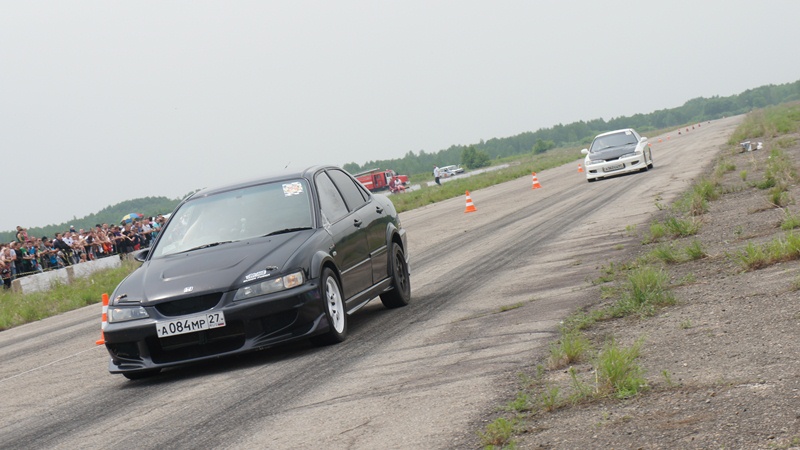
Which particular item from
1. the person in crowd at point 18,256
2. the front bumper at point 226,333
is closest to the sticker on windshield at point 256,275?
the front bumper at point 226,333

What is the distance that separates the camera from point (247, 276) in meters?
8.13

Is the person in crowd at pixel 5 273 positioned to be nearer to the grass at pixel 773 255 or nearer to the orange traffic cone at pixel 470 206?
the orange traffic cone at pixel 470 206

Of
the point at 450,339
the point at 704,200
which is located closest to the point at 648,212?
the point at 704,200

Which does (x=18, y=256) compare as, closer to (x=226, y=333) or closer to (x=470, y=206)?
(x=470, y=206)

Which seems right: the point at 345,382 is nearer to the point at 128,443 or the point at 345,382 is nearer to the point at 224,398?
the point at 224,398

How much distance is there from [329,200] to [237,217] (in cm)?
97

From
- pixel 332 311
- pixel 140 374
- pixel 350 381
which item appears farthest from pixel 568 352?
pixel 140 374

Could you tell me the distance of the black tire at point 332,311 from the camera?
28.0 ft

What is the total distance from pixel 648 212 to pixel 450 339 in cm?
1104

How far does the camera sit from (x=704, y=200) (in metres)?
17.5

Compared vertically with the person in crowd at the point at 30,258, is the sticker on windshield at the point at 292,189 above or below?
above

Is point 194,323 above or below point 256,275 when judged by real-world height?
below

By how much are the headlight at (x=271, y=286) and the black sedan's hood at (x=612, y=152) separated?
2616 centimetres

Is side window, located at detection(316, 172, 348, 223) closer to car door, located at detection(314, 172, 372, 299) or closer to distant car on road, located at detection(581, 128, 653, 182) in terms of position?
car door, located at detection(314, 172, 372, 299)
